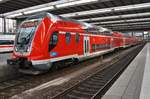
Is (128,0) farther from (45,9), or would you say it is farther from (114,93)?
(114,93)

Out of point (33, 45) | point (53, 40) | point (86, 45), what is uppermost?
point (53, 40)

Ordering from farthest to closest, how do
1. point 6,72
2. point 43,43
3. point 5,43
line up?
point 5,43, point 6,72, point 43,43

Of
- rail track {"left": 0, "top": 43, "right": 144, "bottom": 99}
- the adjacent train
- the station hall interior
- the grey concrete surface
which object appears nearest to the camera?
the station hall interior

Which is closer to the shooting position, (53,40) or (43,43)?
(43,43)

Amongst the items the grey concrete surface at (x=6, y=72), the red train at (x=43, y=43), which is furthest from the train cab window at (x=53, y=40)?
the grey concrete surface at (x=6, y=72)

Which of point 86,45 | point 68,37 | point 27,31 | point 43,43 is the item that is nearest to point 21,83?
point 43,43

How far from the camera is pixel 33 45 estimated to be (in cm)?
1119

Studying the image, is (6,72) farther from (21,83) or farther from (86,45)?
(86,45)

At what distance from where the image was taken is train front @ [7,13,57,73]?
11.2 meters

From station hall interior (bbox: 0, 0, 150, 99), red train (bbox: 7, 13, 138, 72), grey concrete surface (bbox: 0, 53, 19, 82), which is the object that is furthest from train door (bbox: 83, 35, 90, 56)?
grey concrete surface (bbox: 0, 53, 19, 82)

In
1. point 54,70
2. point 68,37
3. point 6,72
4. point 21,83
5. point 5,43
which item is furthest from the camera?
point 5,43

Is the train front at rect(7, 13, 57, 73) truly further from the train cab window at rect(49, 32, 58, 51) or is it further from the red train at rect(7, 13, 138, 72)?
the train cab window at rect(49, 32, 58, 51)

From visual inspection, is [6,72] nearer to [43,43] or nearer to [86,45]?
[43,43]

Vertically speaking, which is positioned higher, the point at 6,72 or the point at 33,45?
the point at 33,45
